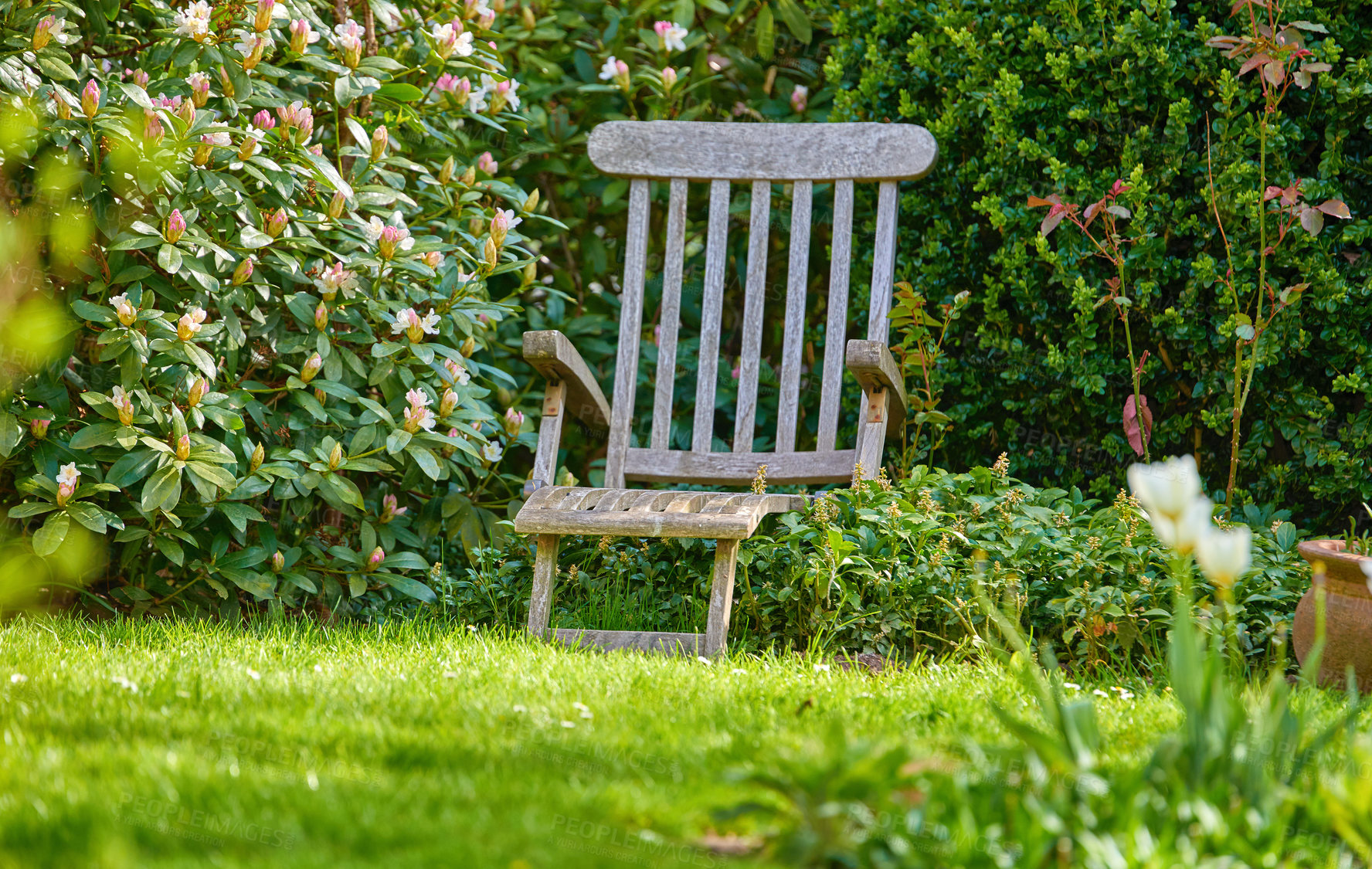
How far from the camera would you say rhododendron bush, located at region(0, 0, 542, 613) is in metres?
2.29

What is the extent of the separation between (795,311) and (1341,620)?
1.54 metres

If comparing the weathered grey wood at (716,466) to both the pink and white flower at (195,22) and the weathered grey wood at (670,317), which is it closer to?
the weathered grey wood at (670,317)

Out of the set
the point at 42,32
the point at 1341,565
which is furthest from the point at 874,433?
the point at 42,32

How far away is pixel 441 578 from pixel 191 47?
131 centimetres

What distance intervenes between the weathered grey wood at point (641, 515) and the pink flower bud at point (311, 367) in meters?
0.62

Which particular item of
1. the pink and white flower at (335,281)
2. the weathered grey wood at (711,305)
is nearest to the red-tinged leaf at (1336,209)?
the weathered grey wood at (711,305)

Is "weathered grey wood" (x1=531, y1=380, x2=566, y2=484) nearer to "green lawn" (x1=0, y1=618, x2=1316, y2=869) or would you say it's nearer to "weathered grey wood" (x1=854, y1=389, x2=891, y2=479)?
"green lawn" (x1=0, y1=618, x2=1316, y2=869)

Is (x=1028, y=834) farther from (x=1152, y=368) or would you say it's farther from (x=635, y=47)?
(x=635, y=47)

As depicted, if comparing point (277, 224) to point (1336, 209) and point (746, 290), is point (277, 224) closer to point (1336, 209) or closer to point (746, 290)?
point (746, 290)

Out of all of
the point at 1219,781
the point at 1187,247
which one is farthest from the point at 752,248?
the point at 1219,781

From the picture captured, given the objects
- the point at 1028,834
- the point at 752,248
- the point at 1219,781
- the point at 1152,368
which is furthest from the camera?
the point at 752,248

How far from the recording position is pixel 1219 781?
1.17 m

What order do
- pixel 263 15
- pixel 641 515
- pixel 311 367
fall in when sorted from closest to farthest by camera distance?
pixel 641 515
pixel 263 15
pixel 311 367

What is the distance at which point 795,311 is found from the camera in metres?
3.03
